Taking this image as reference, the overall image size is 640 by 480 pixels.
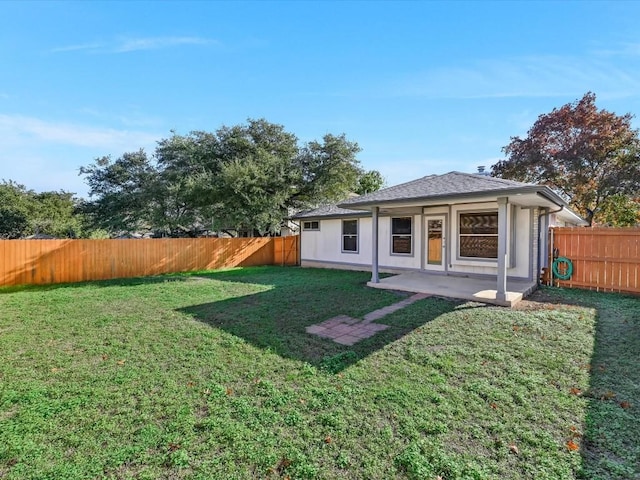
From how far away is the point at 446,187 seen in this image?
7660 millimetres

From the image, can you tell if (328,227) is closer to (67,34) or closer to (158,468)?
(67,34)

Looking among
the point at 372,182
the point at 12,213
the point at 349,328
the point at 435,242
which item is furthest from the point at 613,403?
the point at 12,213

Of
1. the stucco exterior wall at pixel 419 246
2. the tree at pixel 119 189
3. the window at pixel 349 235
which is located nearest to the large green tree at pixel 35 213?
the tree at pixel 119 189

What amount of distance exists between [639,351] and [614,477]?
2992 mm

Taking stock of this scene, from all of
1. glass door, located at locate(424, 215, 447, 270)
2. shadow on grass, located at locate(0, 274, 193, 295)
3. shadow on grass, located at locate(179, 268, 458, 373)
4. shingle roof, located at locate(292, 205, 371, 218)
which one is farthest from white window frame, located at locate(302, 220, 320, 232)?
shadow on grass, located at locate(0, 274, 193, 295)

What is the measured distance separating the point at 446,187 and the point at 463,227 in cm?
183

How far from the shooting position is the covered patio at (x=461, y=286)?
6.51 metres

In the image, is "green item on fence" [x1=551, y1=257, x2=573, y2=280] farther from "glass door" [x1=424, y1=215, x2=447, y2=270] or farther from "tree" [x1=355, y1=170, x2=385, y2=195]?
"tree" [x1=355, y1=170, x2=385, y2=195]

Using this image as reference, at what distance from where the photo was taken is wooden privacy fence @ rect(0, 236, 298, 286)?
379 inches

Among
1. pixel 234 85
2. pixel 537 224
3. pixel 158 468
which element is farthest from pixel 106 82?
pixel 537 224

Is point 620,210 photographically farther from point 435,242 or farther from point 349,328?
point 349,328

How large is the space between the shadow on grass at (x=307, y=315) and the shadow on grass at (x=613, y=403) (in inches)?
85.0

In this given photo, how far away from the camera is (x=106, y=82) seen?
35.0ft

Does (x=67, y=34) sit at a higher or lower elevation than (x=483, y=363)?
higher
